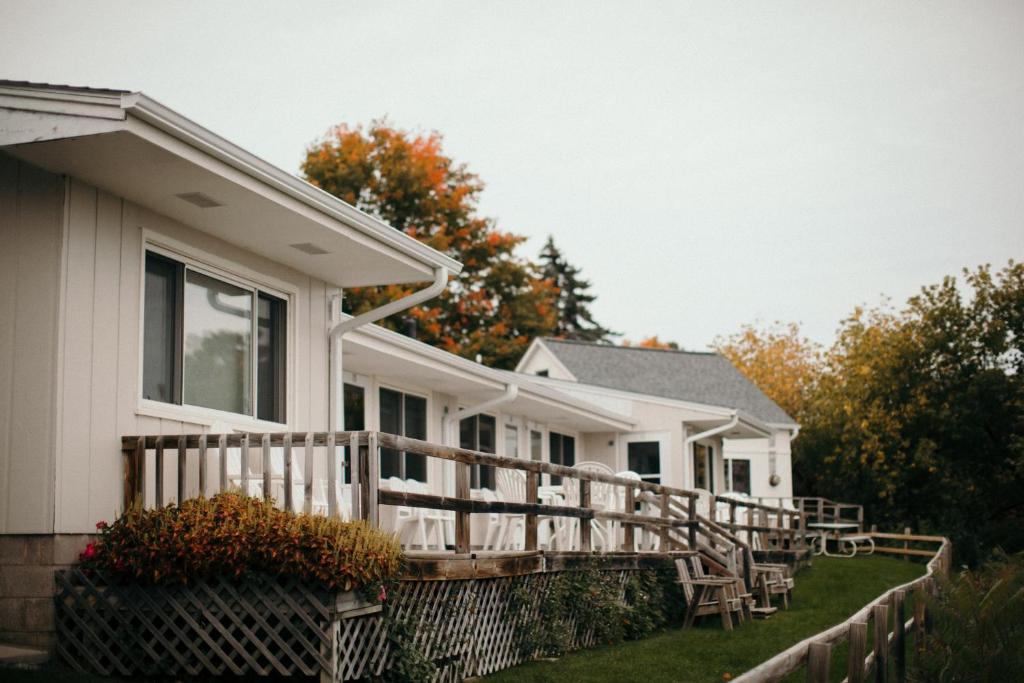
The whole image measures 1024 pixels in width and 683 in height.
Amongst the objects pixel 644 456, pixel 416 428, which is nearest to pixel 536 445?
pixel 644 456

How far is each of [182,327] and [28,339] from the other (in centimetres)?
129

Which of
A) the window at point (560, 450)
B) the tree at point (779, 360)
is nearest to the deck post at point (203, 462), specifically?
the window at point (560, 450)

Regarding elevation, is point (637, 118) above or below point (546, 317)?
above

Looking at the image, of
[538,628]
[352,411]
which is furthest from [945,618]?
[352,411]

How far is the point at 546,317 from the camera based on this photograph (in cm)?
3525

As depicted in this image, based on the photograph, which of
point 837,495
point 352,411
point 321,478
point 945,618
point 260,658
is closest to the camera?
point 260,658

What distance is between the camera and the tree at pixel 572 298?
170 ft

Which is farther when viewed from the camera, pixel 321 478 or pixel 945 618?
pixel 321 478

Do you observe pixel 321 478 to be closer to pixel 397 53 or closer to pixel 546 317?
pixel 546 317

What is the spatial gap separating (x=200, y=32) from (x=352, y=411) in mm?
22366

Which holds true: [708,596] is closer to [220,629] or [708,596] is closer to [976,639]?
[976,639]

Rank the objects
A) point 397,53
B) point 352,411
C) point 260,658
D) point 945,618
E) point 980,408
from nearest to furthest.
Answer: point 260,658 < point 945,618 < point 352,411 < point 980,408 < point 397,53

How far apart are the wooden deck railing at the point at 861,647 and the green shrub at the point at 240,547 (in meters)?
2.39

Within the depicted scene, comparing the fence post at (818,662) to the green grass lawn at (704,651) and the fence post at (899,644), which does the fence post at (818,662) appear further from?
the green grass lawn at (704,651)
